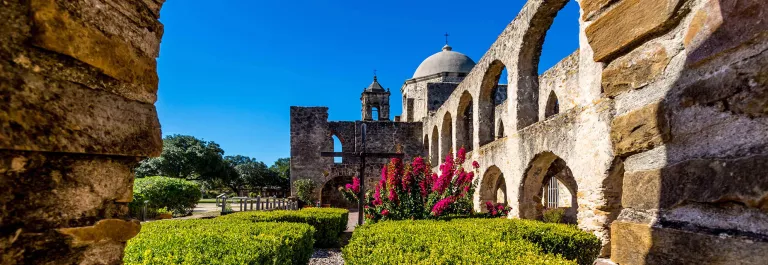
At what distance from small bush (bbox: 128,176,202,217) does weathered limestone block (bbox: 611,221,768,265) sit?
14895 millimetres

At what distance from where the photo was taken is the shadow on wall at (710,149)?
3.78 ft

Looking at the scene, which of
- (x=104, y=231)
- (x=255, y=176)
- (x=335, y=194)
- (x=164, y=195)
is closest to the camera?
(x=104, y=231)

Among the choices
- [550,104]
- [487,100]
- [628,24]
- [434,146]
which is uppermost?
[550,104]

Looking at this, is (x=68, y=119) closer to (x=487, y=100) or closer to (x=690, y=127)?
(x=690, y=127)

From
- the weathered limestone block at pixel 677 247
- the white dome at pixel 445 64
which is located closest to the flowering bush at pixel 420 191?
the weathered limestone block at pixel 677 247

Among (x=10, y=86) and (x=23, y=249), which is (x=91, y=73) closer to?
(x=10, y=86)

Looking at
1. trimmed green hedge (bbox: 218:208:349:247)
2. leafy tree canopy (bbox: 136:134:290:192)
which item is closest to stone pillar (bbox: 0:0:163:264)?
trimmed green hedge (bbox: 218:208:349:247)

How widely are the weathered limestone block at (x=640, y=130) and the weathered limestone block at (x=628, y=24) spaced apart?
0.28 meters

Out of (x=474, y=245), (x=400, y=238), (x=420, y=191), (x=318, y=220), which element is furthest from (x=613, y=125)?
(x=318, y=220)

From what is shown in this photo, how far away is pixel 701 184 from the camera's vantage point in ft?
4.26

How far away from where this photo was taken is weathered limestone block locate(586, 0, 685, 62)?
4.89 ft

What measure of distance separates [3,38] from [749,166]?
2.05m

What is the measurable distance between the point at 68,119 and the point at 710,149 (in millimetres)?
1960

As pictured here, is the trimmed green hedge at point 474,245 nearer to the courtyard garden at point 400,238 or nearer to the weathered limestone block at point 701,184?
the courtyard garden at point 400,238
